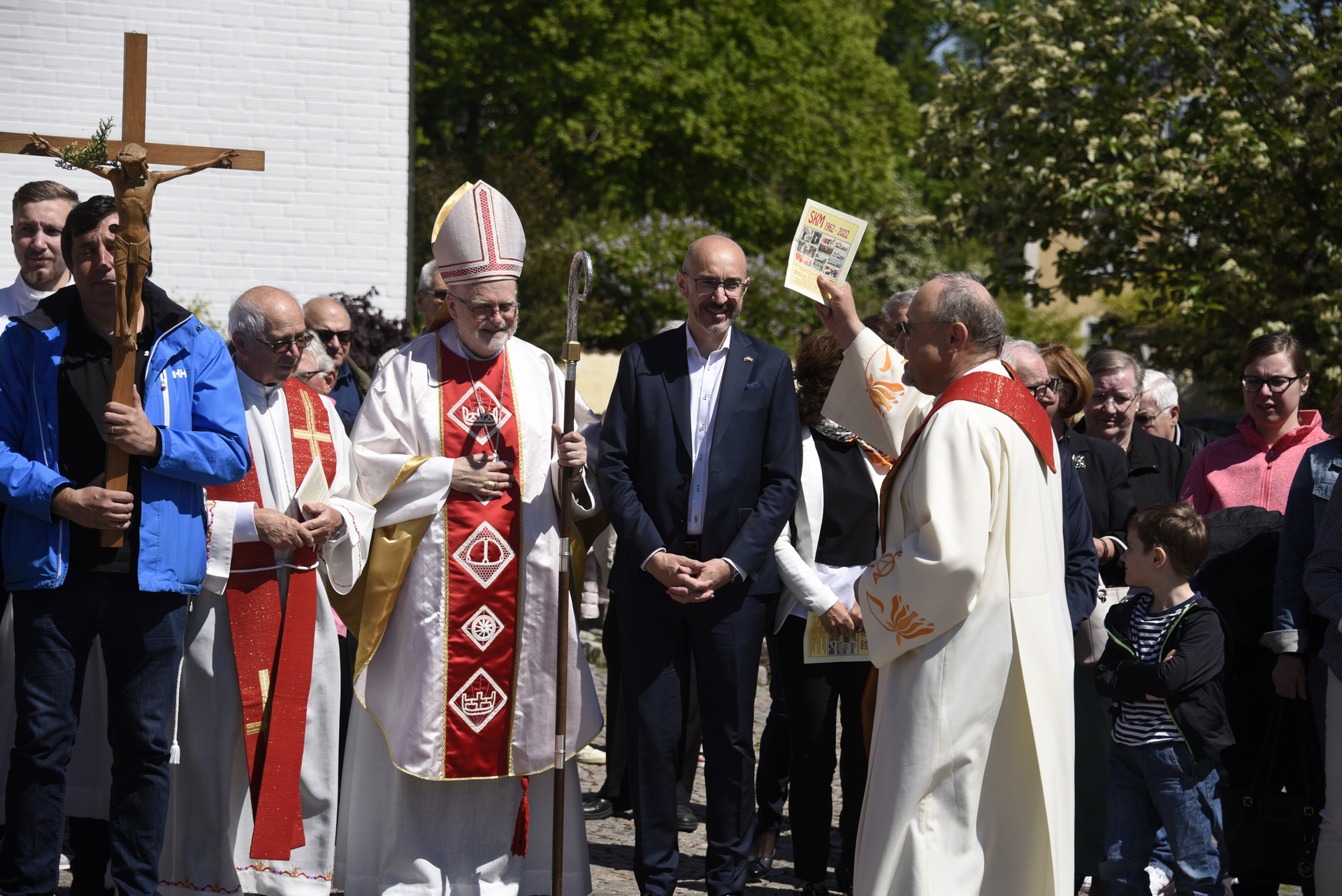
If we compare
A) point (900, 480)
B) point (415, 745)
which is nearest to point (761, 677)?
point (415, 745)

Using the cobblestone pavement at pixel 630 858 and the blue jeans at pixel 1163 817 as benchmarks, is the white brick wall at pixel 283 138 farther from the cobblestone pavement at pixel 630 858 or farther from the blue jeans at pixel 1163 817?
the blue jeans at pixel 1163 817

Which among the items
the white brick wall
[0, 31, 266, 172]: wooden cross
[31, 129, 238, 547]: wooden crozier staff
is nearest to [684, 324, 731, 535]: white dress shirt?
[0, 31, 266, 172]: wooden cross

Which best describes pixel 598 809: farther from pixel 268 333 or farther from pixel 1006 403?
pixel 1006 403

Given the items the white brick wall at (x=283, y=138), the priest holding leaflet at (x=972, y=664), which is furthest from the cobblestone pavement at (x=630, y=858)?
the white brick wall at (x=283, y=138)

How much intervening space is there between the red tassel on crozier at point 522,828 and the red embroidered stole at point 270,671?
27.9 inches

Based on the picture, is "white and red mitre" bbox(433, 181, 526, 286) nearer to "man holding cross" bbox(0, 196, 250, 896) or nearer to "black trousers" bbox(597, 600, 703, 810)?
"man holding cross" bbox(0, 196, 250, 896)

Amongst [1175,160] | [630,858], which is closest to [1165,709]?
[630,858]

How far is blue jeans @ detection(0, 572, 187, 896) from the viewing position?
156 inches

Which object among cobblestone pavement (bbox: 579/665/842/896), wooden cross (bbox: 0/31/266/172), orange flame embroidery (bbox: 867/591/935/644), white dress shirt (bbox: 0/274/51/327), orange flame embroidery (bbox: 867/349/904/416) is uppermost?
wooden cross (bbox: 0/31/266/172)

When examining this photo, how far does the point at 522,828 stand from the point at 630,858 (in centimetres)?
89

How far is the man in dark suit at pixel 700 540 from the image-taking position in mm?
4641

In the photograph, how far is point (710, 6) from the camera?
1011 inches

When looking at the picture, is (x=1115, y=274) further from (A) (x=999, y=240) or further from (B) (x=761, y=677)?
(B) (x=761, y=677)

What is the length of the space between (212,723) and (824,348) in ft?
8.17
